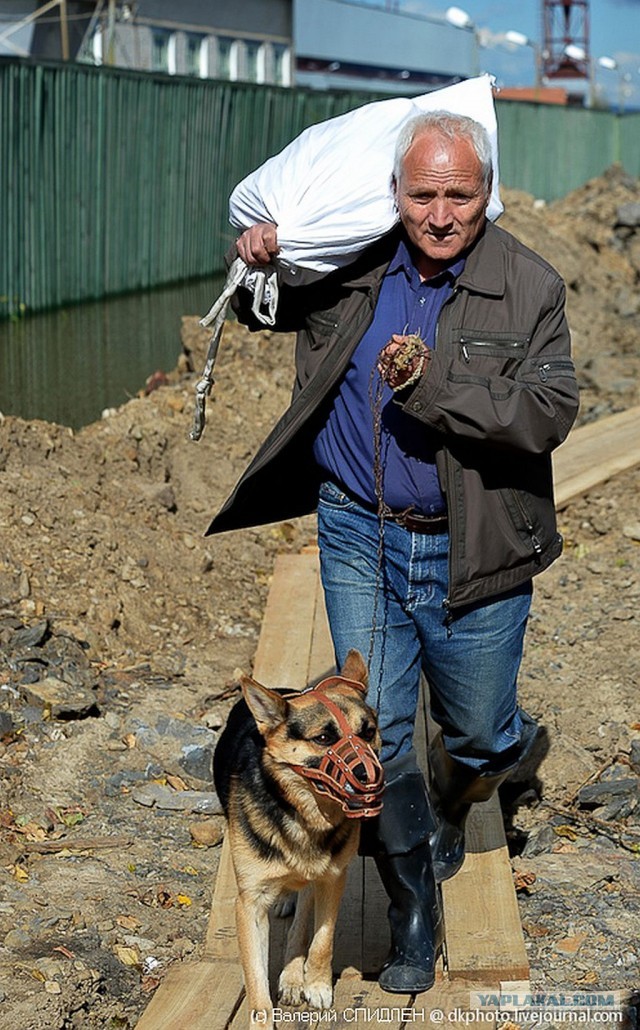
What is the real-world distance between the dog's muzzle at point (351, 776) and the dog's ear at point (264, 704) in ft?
0.48

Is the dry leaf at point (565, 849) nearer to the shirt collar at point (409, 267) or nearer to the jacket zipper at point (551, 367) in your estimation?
the jacket zipper at point (551, 367)

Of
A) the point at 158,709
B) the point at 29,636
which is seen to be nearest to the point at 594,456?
the point at 158,709

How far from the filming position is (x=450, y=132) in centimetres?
359

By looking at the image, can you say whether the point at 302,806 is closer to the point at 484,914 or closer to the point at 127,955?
the point at 484,914

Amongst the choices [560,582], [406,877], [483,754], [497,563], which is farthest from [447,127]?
[560,582]

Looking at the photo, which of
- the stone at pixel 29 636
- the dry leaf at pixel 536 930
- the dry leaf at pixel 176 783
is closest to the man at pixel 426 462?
the dry leaf at pixel 536 930

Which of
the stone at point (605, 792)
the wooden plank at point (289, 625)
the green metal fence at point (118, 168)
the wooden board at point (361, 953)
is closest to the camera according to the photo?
the wooden board at point (361, 953)

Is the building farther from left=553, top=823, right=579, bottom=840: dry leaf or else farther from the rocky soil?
left=553, top=823, right=579, bottom=840: dry leaf

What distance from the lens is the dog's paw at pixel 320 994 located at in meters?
3.81

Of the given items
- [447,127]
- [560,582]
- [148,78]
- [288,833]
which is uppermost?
[148,78]

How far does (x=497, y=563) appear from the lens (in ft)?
12.3

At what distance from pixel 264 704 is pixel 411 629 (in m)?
0.62

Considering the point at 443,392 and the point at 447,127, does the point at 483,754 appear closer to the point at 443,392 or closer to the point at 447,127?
the point at 443,392

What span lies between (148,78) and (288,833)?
1530cm
